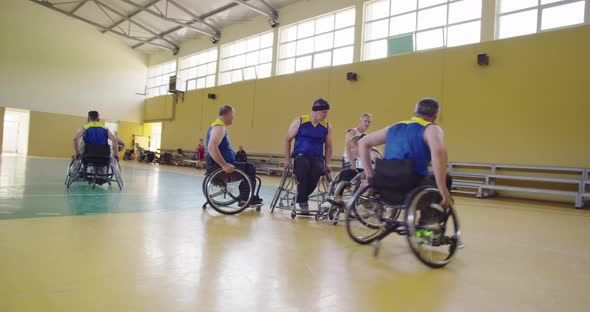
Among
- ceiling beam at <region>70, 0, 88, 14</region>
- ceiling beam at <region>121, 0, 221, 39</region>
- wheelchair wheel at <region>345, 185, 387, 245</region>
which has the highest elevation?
ceiling beam at <region>70, 0, 88, 14</region>

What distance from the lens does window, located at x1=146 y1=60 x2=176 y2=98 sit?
1634 cm

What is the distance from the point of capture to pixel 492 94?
6.79 meters

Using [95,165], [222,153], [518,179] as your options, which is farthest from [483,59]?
[95,165]

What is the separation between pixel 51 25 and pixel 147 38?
3.68 m

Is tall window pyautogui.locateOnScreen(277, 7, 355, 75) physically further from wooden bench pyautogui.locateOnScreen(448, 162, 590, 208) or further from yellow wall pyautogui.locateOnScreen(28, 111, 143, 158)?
yellow wall pyautogui.locateOnScreen(28, 111, 143, 158)

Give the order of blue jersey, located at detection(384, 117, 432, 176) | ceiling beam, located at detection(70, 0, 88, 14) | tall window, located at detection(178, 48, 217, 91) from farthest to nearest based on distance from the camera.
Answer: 1. tall window, located at detection(178, 48, 217, 91)
2. ceiling beam, located at detection(70, 0, 88, 14)
3. blue jersey, located at detection(384, 117, 432, 176)

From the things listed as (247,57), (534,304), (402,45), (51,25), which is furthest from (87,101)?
(534,304)

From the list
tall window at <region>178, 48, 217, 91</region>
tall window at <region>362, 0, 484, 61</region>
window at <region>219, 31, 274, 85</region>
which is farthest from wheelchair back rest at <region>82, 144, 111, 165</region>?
tall window at <region>178, 48, 217, 91</region>

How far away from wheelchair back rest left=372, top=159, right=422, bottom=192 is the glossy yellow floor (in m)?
0.43

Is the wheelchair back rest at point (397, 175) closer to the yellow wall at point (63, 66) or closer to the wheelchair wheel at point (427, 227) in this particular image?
the wheelchair wheel at point (427, 227)

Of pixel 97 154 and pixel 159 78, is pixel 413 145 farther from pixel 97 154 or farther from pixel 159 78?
pixel 159 78

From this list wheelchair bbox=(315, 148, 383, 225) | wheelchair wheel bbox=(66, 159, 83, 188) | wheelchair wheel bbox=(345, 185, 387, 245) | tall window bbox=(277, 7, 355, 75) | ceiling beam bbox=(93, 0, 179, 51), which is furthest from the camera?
ceiling beam bbox=(93, 0, 179, 51)

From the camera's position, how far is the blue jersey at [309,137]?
3.15 metres

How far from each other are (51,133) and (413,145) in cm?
1711
